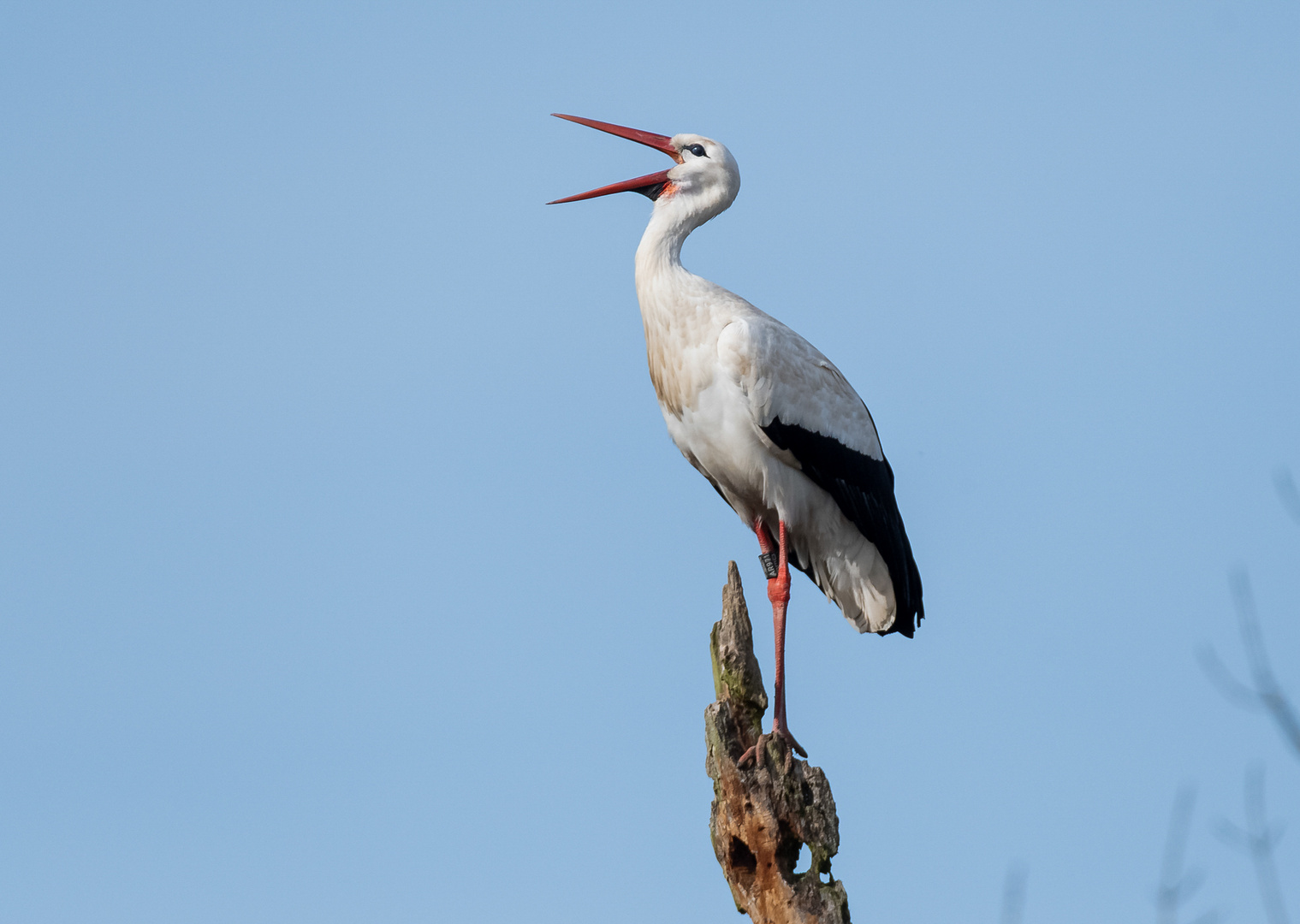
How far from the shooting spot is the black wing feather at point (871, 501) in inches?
306

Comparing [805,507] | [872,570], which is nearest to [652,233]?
[805,507]

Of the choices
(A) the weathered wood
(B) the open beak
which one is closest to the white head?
(B) the open beak

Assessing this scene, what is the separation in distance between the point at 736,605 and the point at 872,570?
87.1 inches

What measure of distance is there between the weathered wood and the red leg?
71cm

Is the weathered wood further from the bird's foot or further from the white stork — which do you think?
the white stork

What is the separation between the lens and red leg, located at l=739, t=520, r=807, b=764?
6.72 metres

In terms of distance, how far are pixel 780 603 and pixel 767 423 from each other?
1.03 m

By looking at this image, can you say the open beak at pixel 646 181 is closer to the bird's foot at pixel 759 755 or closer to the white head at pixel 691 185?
the white head at pixel 691 185

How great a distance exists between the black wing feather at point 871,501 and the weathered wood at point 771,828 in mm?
2101

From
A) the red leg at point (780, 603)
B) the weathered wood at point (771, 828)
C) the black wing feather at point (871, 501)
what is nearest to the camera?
the weathered wood at point (771, 828)

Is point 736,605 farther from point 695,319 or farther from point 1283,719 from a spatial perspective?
point 1283,719

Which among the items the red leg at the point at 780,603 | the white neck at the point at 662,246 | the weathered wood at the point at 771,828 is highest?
the white neck at the point at 662,246

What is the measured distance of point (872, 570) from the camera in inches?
323

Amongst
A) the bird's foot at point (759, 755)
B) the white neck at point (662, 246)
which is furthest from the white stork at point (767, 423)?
the bird's foot at point (759, 755)
